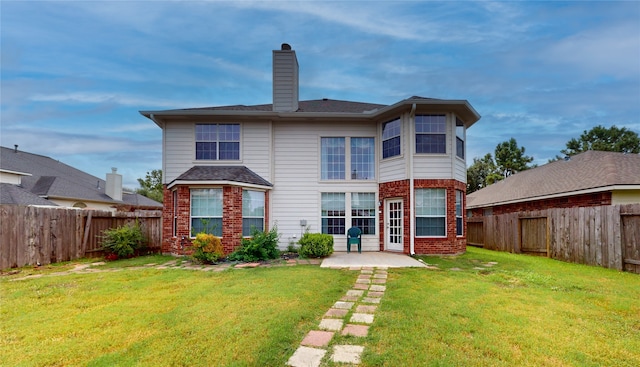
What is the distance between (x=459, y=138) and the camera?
11.3 meters

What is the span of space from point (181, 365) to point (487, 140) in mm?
41807

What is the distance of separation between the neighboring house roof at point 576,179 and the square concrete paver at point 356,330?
38.0ft

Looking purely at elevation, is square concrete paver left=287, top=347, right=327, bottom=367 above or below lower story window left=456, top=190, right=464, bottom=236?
below

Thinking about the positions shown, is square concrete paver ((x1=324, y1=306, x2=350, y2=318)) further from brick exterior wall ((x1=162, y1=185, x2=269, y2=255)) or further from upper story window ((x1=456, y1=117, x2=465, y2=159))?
upper story window ((x1=456, y1=117, x2=465, y2=159))

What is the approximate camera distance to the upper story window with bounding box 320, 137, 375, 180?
1212 centimetres

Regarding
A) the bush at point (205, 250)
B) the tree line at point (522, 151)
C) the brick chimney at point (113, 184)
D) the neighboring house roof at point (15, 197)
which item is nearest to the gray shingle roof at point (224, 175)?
the bush at point (205, 250)

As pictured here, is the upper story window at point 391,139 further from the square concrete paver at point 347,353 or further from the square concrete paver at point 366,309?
the square concrete paver at point 347,353

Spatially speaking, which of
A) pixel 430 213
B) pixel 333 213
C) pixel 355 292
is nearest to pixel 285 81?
pixel 333 213

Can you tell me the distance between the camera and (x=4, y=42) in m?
9.42

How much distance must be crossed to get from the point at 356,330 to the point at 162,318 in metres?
2.72

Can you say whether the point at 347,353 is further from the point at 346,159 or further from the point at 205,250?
the point at 346,159

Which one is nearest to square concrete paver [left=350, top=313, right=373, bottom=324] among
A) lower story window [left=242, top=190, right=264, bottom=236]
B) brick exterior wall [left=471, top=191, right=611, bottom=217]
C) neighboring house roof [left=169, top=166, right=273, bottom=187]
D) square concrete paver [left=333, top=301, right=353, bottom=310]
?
square concrete paver [left=333, top=301, right=353, bottom=310]

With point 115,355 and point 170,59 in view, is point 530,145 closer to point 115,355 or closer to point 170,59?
point 170,59

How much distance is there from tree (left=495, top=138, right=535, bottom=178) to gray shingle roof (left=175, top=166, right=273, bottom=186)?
1370 inches
